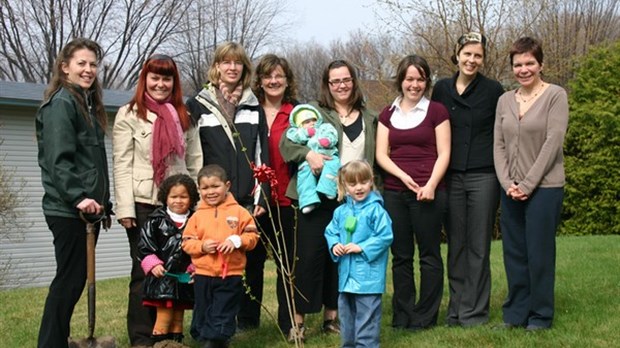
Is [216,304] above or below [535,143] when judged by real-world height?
below

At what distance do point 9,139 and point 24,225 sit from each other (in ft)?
6.11

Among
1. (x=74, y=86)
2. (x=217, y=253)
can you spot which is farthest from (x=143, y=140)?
(x=217, y=253)

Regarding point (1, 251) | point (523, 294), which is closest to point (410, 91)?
point (523, 294)

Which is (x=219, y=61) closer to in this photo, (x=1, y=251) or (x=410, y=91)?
(x=410, y=91)

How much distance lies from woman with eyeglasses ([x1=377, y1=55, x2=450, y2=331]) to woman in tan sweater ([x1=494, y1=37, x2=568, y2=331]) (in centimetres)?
45

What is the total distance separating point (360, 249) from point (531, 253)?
4.63 ft

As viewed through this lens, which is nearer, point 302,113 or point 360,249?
point 360,249

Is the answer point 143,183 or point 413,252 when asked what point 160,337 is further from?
point 413,252

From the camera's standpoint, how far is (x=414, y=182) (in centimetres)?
565

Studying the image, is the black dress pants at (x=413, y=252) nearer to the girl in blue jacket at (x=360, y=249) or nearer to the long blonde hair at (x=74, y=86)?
the girl in blue jacket at (x=360, y=249)

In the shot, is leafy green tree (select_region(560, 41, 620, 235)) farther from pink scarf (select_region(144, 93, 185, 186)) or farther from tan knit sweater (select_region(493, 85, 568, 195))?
pink scarf (select_region(144, 93, 185, 186))

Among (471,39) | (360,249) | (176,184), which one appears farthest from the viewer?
(471,39)

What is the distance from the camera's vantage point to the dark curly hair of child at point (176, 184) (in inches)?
204

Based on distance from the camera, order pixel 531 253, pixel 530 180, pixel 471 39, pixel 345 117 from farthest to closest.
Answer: pixel 345 117
pixel 471 39
pixel 531 253
pixel 530 180
